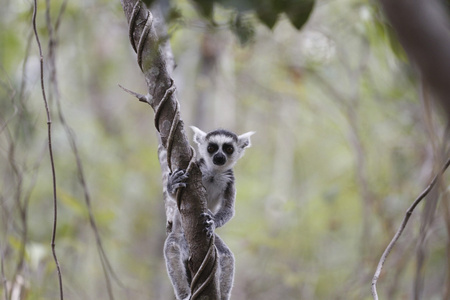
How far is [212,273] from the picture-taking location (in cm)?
253

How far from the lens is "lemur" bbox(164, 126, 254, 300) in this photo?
3.75m

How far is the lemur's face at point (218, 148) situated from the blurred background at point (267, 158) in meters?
1.40

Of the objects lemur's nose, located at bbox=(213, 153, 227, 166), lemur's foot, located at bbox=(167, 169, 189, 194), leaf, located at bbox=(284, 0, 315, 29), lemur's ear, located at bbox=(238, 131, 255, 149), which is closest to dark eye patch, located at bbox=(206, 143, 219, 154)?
lemur's nose, located at bbox=(213, 153, 227, 166)

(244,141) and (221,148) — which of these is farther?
(244,141)

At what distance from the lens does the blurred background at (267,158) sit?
22.5 ft

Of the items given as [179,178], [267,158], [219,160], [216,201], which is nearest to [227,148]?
[219,160]

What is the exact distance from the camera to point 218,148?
4773 millimetres

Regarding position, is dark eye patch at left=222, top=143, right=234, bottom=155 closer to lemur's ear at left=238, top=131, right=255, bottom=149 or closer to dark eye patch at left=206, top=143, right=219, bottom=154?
dark eye patch at left=206, top=143, right=219, bottom=154

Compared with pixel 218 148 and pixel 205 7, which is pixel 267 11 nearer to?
pixel 205 7

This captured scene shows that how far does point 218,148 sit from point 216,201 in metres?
0.54

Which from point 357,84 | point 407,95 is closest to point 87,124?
point 357,84

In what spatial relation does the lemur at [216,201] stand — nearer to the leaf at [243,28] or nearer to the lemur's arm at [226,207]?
the lemur's arm at [226,207]

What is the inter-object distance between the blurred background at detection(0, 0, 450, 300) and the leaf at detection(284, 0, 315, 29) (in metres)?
3.50

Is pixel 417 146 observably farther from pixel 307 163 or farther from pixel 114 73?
pixel 114 73
